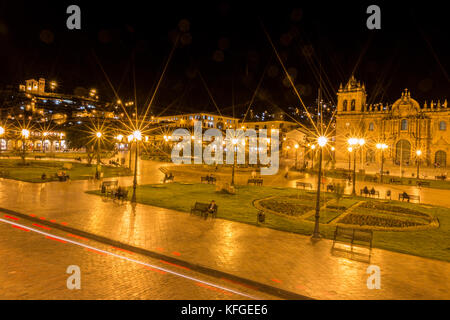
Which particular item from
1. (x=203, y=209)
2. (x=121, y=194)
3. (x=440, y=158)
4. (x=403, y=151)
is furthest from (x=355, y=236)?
(x=403, y=151)

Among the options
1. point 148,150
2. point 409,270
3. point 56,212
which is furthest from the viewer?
point 148,150

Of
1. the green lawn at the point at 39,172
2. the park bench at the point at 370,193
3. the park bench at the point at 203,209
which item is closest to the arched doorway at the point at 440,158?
the park bench at the point at 370,193

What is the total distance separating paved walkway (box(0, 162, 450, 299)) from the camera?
674 cm

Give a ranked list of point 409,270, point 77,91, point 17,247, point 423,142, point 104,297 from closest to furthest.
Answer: point 104,297, point 409,270, point 17,247, point 423,142, point 77,91

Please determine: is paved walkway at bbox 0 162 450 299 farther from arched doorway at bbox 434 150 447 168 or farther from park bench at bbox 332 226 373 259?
arched doorway at bbox 434 150 447 168

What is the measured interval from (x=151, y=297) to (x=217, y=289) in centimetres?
147

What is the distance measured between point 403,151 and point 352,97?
15.9 metres

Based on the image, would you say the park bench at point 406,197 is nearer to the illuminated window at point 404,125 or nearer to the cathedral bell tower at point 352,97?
the illuminated window at point 404,125

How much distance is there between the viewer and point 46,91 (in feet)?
406

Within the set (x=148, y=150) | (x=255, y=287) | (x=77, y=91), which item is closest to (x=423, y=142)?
(x=148, y=150)

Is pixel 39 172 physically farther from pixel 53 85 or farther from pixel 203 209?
pixel 53 85

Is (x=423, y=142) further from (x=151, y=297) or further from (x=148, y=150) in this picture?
(x=151, y=297)

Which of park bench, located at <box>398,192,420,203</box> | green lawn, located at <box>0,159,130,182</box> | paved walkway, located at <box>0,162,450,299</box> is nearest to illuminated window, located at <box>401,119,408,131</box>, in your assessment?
park bench, located at <box>398,192,420,203</box>

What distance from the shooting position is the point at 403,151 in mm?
60656
